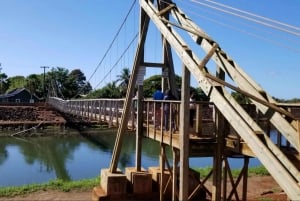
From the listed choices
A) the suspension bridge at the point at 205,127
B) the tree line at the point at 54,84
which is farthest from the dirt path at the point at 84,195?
the tree line at the point at 54,84

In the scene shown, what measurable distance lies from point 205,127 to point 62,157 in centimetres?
1621

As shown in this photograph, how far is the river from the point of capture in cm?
1702

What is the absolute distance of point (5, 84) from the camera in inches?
3083

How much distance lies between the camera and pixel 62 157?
22641 mm

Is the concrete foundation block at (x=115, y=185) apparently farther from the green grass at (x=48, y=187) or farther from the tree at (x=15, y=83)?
the tree at (x=15, y=83)

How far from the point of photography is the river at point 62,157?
55.8 feet

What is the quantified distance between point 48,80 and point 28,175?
51.1 meters

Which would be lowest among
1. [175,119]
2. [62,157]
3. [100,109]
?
[62,157]

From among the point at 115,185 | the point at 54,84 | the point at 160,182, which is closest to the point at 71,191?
the point at 115,185

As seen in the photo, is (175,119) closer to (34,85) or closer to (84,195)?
(84,195)

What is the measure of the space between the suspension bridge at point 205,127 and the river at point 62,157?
6579mm


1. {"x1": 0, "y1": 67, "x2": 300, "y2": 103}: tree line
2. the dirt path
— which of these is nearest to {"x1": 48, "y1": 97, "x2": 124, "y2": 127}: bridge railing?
the dirt path

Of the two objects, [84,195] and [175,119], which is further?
[84,195]

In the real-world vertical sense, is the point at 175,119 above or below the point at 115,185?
above
